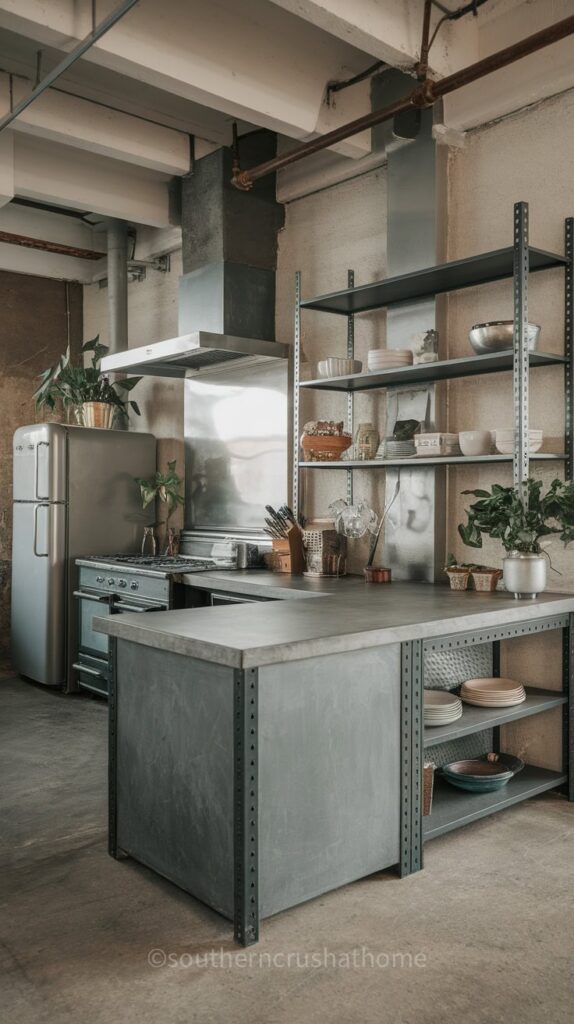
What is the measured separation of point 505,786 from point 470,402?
184cm

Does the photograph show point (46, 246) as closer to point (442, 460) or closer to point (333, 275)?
point (333, 275)

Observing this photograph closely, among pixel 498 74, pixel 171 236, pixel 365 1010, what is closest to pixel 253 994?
pixel 365 1010

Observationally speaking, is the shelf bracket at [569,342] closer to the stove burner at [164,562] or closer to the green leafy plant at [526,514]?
the green leafy plant at [526,514]

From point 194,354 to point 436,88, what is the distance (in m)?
2.05

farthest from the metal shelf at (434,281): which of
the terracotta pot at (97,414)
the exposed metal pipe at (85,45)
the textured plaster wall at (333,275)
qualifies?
the terracotta pot at (97,414)

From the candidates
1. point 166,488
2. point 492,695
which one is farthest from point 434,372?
point 166,488

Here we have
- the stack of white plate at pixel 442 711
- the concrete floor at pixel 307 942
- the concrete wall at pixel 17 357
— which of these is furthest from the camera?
the concrete wall at pixel 17 357

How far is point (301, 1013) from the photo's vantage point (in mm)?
2062

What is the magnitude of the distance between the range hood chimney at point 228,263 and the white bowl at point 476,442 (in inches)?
65.6

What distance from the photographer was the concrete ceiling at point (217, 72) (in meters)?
3.51

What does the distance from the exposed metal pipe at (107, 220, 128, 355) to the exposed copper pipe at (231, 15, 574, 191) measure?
190 centimetres

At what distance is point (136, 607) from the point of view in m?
4.86

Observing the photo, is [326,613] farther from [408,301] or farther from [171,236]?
[171,236]

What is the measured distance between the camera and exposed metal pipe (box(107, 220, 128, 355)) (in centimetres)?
629
